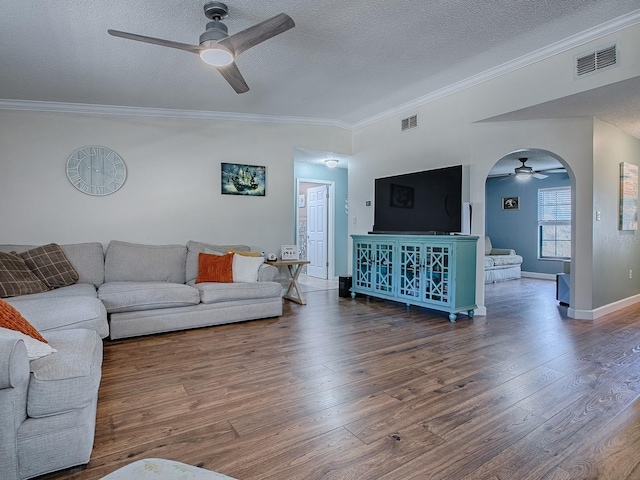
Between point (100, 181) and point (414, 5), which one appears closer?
point (414, 5)

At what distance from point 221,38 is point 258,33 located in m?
0.33

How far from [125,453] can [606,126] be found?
17.5 ft

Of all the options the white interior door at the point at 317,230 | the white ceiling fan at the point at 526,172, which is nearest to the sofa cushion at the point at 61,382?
the white interior door at the point at 317,230

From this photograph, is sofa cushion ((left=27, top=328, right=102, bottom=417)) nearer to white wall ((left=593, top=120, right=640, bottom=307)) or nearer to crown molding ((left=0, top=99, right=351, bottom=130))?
crown molding ((left=0, top=99, right=351, bottom=130))

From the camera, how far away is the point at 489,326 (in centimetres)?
374

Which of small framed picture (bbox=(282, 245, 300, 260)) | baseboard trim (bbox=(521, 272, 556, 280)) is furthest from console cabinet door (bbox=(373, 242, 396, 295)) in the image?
baseboard trim (bbox=(521, 272, 556, 280))

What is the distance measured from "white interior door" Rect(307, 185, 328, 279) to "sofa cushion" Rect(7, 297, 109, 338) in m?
4.82

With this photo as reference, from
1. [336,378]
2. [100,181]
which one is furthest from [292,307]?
[100,181]

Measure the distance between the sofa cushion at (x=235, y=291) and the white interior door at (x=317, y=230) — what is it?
321cm

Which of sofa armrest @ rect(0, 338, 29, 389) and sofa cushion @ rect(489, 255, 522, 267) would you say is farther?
sofa cushion @ rect(489, 255, 522, 267)

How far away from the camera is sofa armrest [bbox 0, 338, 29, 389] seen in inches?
49.9

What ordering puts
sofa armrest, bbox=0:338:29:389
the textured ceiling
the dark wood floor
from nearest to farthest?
1. sofa armrest, bbox=0:338:29:389
2. the dark wood floor
3. the textured ceiling

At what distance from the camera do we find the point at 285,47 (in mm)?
3195

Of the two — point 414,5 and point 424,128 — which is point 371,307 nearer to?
point 424,128
